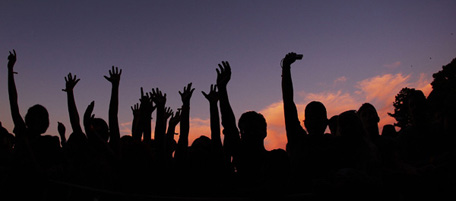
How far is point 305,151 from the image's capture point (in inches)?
119

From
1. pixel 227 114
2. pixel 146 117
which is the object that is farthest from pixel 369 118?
pixel 146 117

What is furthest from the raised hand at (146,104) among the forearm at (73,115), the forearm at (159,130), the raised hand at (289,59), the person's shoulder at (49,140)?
the raised hand at (289,59)

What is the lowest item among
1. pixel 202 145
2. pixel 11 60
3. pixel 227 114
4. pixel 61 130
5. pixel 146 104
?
pixel 202 145

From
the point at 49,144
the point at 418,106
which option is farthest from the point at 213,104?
the point at 418,106

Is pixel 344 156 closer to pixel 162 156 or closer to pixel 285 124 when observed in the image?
pixel 285 124

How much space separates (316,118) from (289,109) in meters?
0.43

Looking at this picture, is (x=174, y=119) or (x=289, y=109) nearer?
(x=289, y=109)

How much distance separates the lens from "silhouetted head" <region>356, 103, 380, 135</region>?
437 cm

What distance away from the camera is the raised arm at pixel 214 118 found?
3.39 metres

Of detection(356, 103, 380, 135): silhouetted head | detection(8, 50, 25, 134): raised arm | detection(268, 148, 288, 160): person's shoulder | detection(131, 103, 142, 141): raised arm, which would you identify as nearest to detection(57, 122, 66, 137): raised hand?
detection(131, 103, 142, 141): raised arm

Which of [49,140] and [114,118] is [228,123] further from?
[49,140]

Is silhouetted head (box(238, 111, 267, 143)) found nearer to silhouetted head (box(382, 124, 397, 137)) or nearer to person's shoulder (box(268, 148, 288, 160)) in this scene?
person's shoulder (box(268, 148, 288, 160))

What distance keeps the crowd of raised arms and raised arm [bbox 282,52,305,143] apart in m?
0.01

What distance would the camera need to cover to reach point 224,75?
401cm
